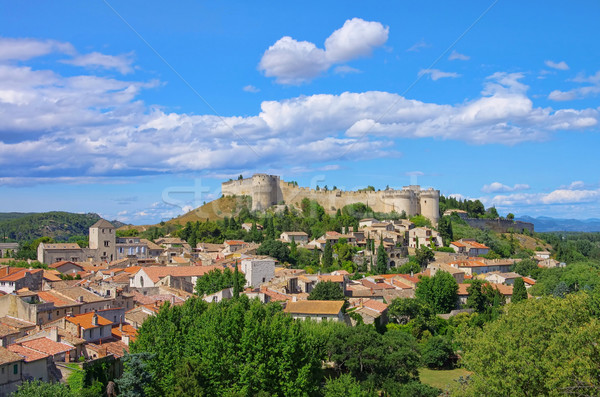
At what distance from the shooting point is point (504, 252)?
71.8m

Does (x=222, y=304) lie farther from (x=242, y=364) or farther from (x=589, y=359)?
(x=589, y=359)

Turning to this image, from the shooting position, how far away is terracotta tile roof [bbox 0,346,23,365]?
19922 mm

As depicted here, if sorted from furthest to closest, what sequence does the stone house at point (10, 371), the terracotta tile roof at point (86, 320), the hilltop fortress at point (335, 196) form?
the hilltop fortress at point (335, 196) → the terracotta tile roof at point (86, 320) → the stone house at point (10, 371)

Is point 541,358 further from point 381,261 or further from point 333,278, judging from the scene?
point 381,261

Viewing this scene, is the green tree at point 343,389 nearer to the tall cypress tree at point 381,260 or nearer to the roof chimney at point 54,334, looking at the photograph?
the roof chimney at point 54,334

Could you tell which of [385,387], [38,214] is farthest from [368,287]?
[38,214]

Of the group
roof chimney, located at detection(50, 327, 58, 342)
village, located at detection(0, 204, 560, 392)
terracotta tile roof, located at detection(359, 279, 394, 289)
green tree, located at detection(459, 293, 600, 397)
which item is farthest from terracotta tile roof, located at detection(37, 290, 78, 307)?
terracotta tile roof, located at detection(359, 279, 394, 289)

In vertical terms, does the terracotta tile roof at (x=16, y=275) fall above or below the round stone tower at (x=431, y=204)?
below

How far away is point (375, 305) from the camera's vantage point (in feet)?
128

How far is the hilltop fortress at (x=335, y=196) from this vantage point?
82.3 metres

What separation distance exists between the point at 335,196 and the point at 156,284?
47698mm

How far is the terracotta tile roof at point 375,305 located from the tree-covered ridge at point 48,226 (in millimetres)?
95126

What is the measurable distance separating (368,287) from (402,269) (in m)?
13.2

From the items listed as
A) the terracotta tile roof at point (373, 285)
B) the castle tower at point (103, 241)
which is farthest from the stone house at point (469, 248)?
the castle tower at point (103, 241)
